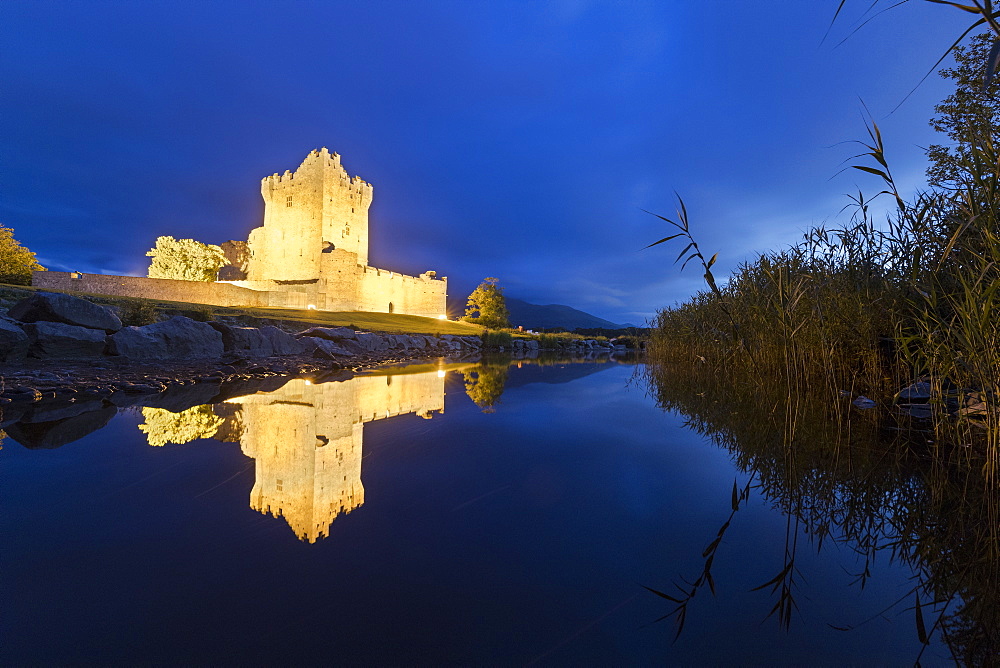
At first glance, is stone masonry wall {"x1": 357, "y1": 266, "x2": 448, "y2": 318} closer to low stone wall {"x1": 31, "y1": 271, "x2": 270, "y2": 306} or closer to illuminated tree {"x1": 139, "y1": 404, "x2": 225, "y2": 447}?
low stone wall {"x1": 31, "y1": 271, "x2": 270, "y2": 306}

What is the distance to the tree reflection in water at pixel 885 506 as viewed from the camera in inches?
39.4

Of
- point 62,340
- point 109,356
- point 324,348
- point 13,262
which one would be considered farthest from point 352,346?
point 13,262

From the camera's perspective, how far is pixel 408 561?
1125 millimetres

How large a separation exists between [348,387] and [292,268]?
28032 mm

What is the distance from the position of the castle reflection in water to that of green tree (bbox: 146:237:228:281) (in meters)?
33.2

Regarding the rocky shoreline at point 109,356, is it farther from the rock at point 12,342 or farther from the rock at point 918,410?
the rock at point 918,410

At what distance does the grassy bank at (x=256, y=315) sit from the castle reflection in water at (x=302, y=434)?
6732 mm

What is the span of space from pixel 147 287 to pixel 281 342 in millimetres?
17158

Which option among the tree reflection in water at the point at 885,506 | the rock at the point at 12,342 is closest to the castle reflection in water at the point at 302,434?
the tree reflection in water at the point at 885,506

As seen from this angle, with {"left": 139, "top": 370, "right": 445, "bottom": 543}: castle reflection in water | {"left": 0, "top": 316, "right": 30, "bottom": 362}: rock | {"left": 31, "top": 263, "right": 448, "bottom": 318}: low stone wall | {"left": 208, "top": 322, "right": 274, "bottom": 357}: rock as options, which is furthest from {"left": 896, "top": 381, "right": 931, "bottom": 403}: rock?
{"left": 31, "top": 263, "right": 448, "bottom": 318}: low stone wall

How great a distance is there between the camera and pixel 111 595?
95cm

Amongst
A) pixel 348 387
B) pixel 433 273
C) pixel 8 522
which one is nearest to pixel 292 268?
pixel 433 273

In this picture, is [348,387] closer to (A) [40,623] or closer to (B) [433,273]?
(A) [40,623]

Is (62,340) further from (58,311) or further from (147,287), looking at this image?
(147,287)
